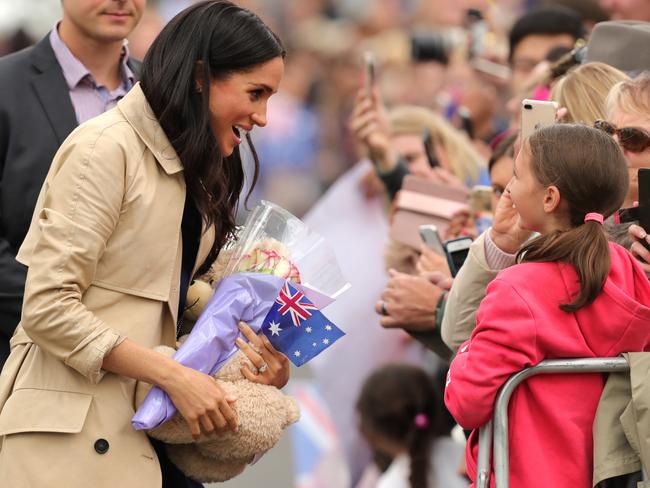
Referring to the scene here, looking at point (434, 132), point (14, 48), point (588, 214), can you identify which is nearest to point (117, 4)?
point (588, 214)

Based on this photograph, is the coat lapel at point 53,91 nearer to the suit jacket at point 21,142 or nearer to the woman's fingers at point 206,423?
the suit jacket at point 21,142

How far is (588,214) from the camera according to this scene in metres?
3.42

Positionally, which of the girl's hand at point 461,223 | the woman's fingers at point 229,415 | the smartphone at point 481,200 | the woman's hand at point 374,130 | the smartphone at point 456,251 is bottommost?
the woman's hand at point 374,130

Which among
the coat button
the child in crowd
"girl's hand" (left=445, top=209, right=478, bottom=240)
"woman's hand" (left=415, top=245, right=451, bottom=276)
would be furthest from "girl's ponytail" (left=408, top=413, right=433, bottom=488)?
the coat button

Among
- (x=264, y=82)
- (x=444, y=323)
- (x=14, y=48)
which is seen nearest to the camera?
(x=264, y=82)

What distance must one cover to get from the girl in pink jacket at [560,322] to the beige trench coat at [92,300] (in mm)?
814

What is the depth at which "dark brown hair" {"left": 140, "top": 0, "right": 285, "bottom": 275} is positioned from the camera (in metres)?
3.48

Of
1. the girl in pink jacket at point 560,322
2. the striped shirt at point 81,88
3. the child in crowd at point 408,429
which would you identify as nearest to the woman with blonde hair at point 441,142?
the child in crowd at point 408,429

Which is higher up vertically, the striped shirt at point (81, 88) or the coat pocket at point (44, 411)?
the striped shirt at point (81, 88)

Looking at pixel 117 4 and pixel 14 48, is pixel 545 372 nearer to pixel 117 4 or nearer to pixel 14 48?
pixel 117 4

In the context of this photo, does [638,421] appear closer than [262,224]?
Yes

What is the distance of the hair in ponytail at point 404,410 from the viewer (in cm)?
634

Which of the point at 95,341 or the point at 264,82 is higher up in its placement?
the point at 264,82

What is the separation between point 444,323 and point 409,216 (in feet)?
4.68
